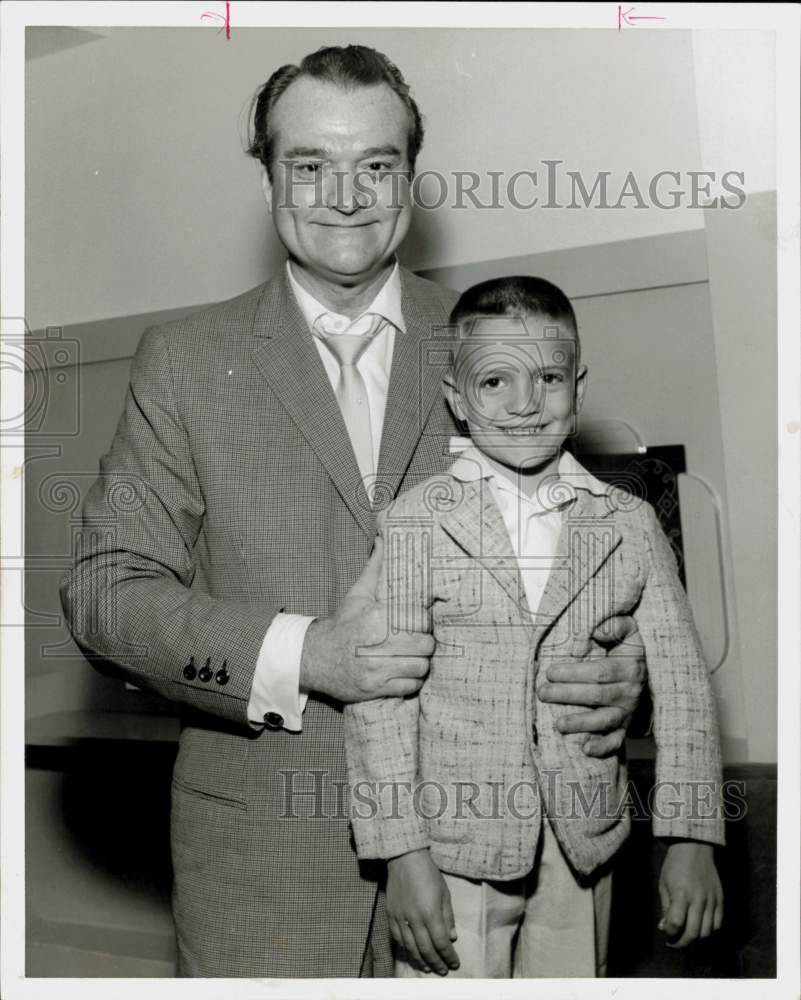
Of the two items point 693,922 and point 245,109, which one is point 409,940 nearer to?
point 693,922

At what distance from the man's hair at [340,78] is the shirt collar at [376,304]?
177mm

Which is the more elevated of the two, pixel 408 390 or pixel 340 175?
pixel 340 175

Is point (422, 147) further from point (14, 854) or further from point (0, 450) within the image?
point (14, 854)

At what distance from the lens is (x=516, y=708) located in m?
1.42

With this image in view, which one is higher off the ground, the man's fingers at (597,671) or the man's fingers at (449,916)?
the man's fingers at (597,671)

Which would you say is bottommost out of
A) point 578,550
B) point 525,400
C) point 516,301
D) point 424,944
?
point 424,944

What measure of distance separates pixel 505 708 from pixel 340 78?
3.11 ft

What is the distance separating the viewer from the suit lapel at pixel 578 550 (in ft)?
4.73

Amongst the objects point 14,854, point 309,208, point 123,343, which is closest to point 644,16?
point 309,208

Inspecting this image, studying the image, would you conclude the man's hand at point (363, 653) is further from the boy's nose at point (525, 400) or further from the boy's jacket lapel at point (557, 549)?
the boy's nose at point (525, 400)

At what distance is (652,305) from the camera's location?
183 centimetres

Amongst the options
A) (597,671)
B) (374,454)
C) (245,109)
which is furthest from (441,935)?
(245,109)

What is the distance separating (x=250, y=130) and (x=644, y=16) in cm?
69

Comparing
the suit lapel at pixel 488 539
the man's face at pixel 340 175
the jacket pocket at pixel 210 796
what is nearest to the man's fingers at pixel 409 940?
the jacket pocket at pixel 210 796
